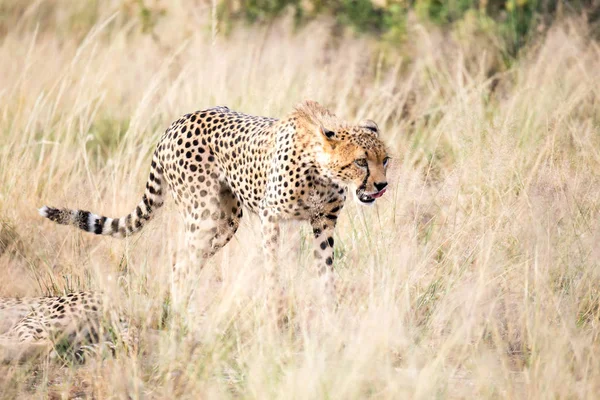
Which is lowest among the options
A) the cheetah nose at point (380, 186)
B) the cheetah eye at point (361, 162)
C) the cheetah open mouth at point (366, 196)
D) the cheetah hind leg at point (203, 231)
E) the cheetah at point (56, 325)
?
the cheetah at point (56, 325)

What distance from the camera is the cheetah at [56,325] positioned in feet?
11.0

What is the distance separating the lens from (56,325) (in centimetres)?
362

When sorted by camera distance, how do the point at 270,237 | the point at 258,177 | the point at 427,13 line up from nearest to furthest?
the point at 270,237 → the point at 258,177 → the point at 427,13

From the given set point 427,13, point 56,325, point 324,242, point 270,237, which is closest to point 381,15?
point 427,13

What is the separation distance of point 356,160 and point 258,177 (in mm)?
595

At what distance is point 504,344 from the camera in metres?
3.26

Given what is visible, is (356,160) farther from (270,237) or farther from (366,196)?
(270,237)

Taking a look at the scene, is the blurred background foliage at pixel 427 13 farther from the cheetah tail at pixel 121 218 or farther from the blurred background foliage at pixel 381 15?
the cheetah tail at pixel 121 218

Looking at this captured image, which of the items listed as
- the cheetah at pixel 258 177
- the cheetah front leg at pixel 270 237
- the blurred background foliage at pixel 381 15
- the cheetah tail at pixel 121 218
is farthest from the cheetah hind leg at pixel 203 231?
the blurred background foliage at pixel 381 15

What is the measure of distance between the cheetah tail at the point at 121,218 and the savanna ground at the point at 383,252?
0.09m

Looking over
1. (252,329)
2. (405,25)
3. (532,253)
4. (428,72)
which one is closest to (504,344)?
(532,253)

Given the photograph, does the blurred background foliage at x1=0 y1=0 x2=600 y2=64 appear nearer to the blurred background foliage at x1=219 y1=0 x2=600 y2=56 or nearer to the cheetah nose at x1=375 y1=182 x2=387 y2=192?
the blurred background foliage at x1=219 y1=0 x2=600 y2=56

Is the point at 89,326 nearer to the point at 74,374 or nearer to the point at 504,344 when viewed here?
the point at 74,374

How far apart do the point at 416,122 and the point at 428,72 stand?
50.0 inches
